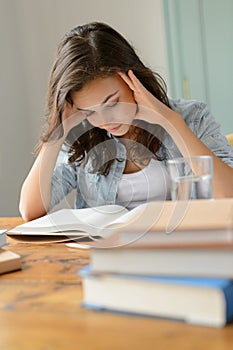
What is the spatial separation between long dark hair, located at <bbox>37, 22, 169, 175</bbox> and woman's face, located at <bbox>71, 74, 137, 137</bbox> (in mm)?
20

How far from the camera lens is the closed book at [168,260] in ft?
2.46

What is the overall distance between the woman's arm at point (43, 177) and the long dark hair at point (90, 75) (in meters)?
0.03

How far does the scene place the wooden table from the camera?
0.73 m

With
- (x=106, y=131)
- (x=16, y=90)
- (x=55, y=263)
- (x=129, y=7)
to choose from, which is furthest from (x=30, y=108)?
(x=55, y=263)

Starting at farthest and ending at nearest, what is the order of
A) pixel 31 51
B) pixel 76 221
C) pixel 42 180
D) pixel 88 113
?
1. pixel 31 51
2. pixel 42 180
3. pixel 88 113
4. pixel 76 221

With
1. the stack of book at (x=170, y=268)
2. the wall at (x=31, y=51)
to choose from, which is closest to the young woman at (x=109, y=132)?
the stack of book at (x=170, y=268)

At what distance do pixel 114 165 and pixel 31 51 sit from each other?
64.5 inches

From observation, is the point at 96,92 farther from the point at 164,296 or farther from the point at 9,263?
the point at 164,296

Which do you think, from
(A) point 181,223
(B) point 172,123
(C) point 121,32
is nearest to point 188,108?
(B) point 172,123

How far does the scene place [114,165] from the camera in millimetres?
1864

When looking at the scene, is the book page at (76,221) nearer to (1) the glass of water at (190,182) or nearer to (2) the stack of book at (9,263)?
(2) the stack of book at (9,263)

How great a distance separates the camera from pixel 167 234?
2.57ft

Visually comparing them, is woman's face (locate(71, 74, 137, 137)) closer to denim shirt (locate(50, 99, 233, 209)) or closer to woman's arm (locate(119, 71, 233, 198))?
woman's arm (locate(119, 71, 233, 198))

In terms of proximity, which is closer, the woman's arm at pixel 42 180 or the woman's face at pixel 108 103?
the woman's face at pixel 108 103
